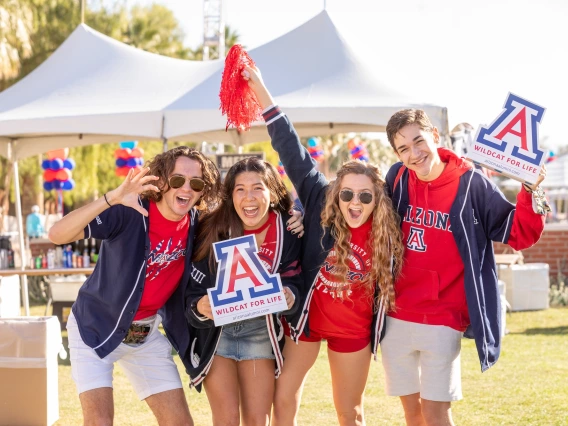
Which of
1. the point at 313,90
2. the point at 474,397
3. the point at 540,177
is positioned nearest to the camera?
the point at 540,177

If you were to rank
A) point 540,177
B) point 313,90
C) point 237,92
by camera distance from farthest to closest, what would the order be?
1. point 313,90
2. point 237,92
3. point 540,177

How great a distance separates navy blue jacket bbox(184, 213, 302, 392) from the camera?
3623 millimetres

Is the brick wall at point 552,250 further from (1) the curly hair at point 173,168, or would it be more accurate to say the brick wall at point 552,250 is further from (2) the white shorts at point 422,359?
(1) the curly hair at point 173,168

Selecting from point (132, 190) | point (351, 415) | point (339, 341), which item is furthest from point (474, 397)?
point (132, 190)

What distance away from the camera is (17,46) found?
2227 centimetres

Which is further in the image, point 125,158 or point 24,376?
point 125,158

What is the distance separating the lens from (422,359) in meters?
3.73

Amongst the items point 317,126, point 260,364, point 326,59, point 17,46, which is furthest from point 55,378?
point 17,46

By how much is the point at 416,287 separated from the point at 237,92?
138 cm

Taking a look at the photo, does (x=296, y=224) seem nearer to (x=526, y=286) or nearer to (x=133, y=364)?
(x=133, y=364)

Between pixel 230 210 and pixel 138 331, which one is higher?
pixel 230 210

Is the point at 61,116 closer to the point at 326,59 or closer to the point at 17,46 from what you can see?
the point at 326,59

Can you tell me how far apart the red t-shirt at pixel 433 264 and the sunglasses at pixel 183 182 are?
994 millimetres

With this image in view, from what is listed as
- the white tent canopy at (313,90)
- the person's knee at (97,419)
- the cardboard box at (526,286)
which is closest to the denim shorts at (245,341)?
the person's knee at (97,419)
